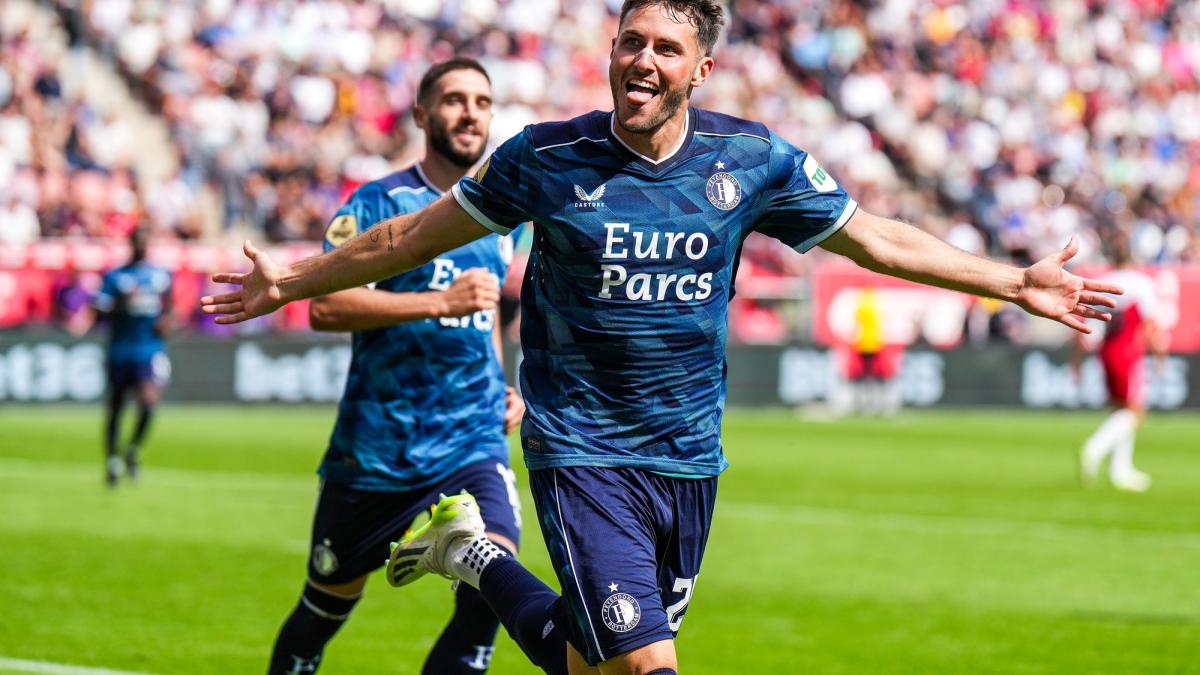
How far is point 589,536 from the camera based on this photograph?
16.9ft

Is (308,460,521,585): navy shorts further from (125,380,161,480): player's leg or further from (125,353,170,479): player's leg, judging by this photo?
(125,353,170,479): player's leg

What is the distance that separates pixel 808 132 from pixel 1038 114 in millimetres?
5666

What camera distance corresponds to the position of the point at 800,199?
540cm

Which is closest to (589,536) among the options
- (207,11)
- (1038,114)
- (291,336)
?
(291,336)

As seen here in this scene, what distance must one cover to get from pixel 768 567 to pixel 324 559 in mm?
5863

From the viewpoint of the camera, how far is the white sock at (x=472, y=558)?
19.8ft

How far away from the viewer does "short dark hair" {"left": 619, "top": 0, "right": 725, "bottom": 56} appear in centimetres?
520

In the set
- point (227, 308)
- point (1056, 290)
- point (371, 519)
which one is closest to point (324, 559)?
point (371, 519)

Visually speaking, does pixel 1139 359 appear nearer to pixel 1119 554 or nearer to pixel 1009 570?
pixel 1119 554

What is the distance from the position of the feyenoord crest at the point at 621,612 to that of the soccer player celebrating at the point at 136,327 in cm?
1275

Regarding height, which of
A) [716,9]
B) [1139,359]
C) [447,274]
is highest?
[716,9]

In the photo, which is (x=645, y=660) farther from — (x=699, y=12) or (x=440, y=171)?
(x=440, y=171)

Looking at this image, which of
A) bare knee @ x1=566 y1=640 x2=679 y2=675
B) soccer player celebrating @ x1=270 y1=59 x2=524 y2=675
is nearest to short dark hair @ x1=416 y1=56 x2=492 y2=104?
soccer player celebrating @ x1=270 y1=59 x2=524 y2=675

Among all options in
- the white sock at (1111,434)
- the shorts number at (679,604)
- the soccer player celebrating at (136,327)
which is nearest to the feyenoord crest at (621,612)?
the shorts number at (679,604)
